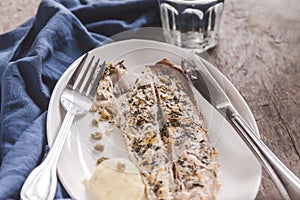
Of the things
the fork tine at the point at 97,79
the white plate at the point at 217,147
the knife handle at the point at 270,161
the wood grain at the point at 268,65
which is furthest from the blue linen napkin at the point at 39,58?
the knife handle at the point at 270,161

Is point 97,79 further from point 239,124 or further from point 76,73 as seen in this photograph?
point 239,124

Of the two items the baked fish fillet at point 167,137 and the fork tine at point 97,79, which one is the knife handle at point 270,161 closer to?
the baked fish fillet at point 167,137

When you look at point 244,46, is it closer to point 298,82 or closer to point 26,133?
point 298,82

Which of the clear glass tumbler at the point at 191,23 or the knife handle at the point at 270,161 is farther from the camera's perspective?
the clear glass tumbler at the point at 191,23

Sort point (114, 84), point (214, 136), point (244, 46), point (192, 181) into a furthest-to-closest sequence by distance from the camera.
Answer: point (244, 46), point (114, 84), point (214, 136), point (192, 181)

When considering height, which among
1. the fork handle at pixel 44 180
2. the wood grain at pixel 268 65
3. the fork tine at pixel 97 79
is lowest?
the wood grain at pixel 268 65

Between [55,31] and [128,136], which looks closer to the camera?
[128,136]

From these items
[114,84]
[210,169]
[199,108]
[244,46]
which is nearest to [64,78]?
[114,84]
